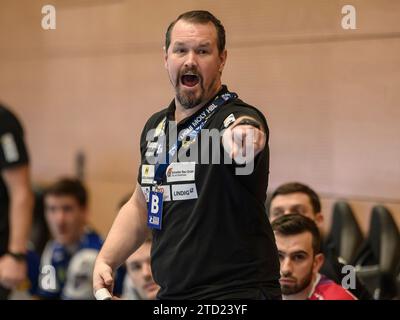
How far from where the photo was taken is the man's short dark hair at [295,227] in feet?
11.7

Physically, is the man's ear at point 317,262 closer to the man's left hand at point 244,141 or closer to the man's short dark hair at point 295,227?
the man's short dark hair at point 295,227

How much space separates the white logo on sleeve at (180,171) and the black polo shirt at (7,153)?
7.63ft

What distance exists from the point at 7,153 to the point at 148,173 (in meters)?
2.21

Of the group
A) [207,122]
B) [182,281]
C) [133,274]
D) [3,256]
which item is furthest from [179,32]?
[3,256]

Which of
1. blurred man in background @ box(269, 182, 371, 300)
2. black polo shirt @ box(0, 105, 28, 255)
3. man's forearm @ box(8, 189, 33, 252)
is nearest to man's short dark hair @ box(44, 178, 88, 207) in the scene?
black polo shirt @ box(0, 105, 28, 255)

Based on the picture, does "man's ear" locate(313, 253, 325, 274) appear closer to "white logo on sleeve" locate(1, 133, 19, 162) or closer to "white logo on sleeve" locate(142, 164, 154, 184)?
"white logo on sleeve" locate(142, 164, 154, 184)

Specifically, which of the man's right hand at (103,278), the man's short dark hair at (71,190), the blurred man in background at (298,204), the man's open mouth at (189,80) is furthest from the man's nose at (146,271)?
the man's open mouth at (189,80)

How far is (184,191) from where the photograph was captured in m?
2.68

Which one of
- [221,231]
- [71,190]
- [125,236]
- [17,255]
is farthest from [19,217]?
[221,231]

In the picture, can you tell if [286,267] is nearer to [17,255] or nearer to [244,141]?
[244,141]

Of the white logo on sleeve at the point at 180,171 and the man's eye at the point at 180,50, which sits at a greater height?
the man's eye at the point at 180,50

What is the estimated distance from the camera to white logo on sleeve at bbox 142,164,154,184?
2.82m

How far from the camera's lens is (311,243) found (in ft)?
11.8
